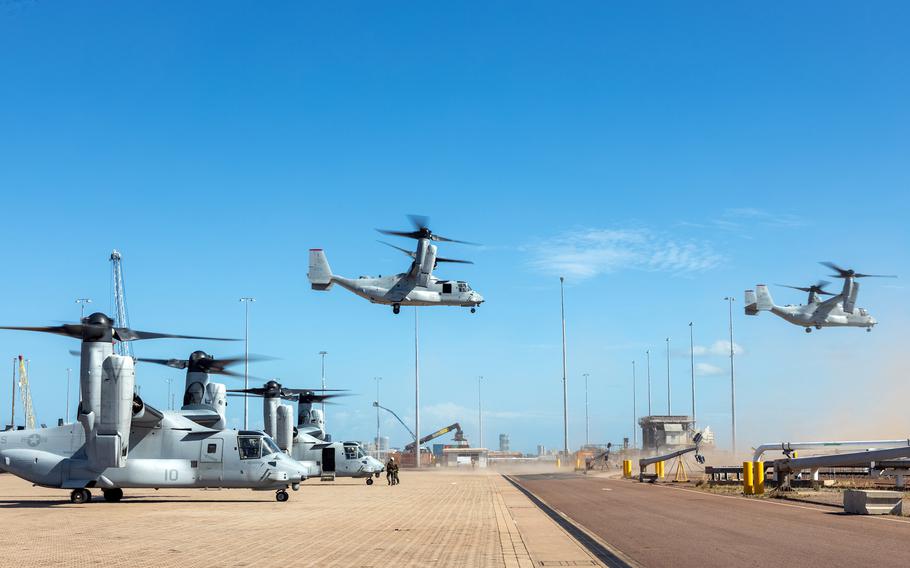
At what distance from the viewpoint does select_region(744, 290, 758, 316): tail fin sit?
8444 cm

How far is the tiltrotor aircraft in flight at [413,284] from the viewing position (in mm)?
58406

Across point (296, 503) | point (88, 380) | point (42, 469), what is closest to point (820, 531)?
point (296, 503)

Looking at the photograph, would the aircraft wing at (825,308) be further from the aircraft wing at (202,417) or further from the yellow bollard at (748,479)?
the aircraft wing at (202,417)

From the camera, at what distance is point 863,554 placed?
16281mm

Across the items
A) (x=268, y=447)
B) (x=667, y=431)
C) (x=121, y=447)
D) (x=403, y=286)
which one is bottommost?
(x=667, y=431)

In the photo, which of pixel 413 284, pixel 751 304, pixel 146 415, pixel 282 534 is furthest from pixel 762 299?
pixel 282 534

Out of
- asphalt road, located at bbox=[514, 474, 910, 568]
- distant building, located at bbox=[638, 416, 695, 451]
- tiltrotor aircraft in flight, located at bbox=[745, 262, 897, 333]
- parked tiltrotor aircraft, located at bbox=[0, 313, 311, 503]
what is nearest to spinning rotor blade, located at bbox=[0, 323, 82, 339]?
parked tiltrotor aircraft, located at bbox=[0, 313, 311, 503]

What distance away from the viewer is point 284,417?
174ft

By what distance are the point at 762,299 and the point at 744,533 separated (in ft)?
221

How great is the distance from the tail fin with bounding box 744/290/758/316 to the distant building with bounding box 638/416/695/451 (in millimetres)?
54103

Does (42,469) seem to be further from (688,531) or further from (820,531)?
(820,531)

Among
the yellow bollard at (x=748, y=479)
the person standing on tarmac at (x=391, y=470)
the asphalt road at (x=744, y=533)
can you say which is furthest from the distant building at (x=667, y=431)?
the asphalt road at (x=744, y=533)

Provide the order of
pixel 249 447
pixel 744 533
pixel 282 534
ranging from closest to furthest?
1. pixel 744 533
2. pixel 282 534
3. pixel 249 447

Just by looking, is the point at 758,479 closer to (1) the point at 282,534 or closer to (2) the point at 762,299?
(1) the point at 282,534
